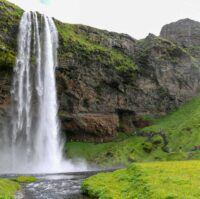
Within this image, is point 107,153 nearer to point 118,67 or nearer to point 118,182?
point 118,67

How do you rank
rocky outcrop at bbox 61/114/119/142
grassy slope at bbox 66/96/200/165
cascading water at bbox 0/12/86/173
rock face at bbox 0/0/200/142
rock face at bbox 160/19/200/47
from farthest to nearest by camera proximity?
rock face at bbox 160/19/200/47
rocky outcrop at bbox 61/114/119/142
rock face at bbox 0/0/200/142
grassy slope at bbox 66/96/200/165
cascading water at bbox 0/12/86/173

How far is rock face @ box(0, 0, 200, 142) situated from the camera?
81.9m

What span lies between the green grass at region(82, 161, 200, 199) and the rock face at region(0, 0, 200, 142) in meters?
50.5

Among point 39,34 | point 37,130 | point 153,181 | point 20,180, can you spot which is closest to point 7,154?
point 37,130

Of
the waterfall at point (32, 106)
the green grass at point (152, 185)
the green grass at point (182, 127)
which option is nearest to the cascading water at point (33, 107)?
the waterfall at point (32, 106)

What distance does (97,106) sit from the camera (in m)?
90.2

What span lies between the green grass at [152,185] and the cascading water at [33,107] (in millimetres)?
40821

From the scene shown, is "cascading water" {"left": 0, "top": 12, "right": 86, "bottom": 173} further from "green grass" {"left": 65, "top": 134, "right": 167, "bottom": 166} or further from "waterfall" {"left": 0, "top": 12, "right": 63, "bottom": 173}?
"green grass" {"left": 65, "top": 134, "right": 167, "bottom": 166}

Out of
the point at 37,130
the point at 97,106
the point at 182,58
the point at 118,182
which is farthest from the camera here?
the point at 182,58

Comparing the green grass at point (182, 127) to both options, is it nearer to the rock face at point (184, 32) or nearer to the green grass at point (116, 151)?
the green grass at point (116, 151)

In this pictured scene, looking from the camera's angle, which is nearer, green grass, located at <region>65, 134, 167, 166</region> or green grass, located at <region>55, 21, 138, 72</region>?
green grass, located at <region>65, 134, 167, 166</region>

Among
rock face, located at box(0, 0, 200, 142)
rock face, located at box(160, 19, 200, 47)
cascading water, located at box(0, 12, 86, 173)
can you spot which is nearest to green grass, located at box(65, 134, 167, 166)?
rock face, located at box(0, 0, 200, 142)

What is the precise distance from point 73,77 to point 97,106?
12497mm

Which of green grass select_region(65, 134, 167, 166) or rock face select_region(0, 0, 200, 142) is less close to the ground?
rock face select_region(0, 0, 200, 142)
